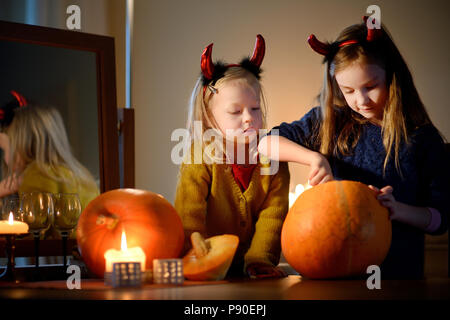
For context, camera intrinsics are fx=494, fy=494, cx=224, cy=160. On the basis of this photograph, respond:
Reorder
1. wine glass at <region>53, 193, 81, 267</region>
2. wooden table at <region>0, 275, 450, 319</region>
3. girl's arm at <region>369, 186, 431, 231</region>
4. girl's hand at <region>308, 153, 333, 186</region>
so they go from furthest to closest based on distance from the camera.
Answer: wine glass at <region>53, 193, 81, 267</region> < girl's hand at <region>308, 153, 333, 186</region> < girl's arm at <region>369, 186, 431, 231</region> < wooden table at <region>0, 275, 450, 319</region>

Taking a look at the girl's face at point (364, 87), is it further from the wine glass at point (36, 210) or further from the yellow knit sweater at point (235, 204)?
the wine glass at point (36, 210)

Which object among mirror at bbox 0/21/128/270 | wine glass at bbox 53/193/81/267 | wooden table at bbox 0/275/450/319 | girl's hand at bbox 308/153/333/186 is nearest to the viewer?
wooden table at bbox 0/275/450/319

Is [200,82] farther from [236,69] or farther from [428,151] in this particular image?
[428,151]

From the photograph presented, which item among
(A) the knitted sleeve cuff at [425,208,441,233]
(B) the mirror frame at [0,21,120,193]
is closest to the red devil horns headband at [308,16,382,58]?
(A) the knitted sleeve cuff at [425,208,441,233]

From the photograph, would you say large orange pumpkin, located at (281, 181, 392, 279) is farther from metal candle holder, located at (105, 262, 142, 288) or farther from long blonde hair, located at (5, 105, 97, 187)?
long blonde hair, located at (5, 105, 97, 187)

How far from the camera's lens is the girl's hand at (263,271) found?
2.69 feet

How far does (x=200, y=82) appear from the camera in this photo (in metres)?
0.99

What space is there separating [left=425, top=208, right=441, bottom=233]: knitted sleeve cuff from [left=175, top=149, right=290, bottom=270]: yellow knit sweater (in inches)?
10.0

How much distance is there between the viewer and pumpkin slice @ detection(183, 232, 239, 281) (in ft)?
2.43

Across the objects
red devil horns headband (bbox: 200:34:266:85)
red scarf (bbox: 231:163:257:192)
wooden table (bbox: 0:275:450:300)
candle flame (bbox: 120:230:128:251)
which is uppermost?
red devil horns headband (bbox: 200:34:266:85)

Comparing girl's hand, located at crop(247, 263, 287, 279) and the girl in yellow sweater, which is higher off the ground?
the girl in yellow sweater

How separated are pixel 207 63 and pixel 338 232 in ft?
1.40
